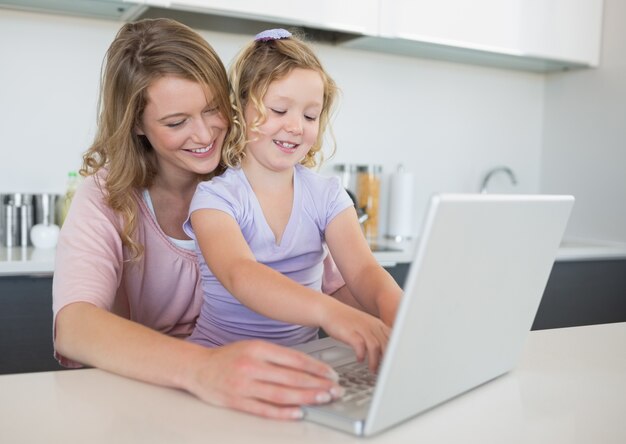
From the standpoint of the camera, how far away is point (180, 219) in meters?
1.41

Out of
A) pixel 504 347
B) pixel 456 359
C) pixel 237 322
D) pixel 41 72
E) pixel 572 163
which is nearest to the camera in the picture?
pixel 456 359

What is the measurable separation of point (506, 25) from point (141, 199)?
6.08 ft

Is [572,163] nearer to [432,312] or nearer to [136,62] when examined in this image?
[136,62]

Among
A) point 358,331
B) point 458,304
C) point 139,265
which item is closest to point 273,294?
point 358,331

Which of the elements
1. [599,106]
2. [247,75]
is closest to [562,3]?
[599,106]

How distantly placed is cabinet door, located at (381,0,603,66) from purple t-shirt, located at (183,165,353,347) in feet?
4.30

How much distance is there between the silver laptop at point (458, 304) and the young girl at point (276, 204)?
28 centimetres

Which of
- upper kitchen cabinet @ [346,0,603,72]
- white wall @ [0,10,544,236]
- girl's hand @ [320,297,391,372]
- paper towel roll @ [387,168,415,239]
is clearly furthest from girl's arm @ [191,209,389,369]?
paper towel roll @ [387,168,415,239]

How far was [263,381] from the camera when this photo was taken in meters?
0.75

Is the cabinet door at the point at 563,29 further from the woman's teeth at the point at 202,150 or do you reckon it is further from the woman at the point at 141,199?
the woman's teeth at the point at 202,150

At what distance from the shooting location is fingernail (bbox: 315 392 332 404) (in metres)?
0.72

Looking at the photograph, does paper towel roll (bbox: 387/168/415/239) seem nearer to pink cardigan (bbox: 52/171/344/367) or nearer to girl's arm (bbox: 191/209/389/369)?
pink cardigan (bbox: 52/171/344/367)

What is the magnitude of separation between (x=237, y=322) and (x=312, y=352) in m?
0.32

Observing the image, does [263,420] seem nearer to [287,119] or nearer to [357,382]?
[357,382]
